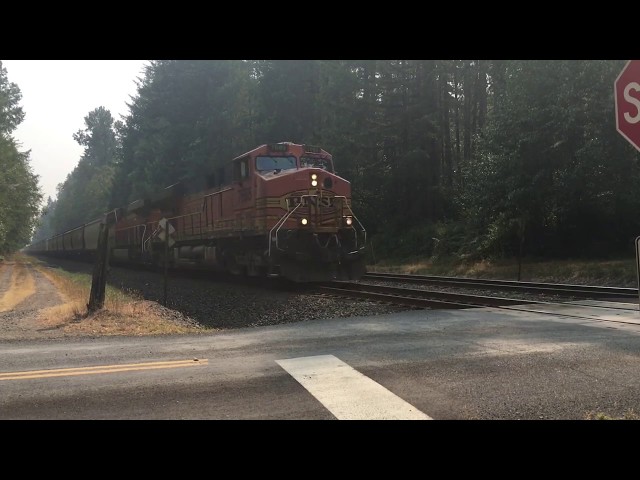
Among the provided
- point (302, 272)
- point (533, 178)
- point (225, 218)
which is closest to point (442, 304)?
point (302, 272)

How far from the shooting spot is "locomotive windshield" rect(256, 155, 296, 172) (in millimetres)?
15156

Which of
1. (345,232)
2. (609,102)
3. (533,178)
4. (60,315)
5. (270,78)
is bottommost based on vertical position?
(60,315)

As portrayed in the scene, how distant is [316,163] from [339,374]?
440 inches

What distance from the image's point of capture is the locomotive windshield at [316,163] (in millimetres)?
15727

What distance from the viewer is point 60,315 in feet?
37.8

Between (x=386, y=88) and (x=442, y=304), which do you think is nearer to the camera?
(x=442, y=304)

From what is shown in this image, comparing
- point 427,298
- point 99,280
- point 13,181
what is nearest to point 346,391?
point 427,298

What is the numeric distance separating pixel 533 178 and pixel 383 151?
1421 centimetres

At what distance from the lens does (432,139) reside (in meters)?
33.4

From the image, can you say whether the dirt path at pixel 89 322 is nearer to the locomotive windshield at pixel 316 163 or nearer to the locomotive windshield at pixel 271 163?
the locomotive windshield at pixel 271 163

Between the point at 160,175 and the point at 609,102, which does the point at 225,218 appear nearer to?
the point at 609,102

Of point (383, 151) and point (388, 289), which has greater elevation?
point (383, 151)

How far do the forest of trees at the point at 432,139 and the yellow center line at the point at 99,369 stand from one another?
46.3 ft

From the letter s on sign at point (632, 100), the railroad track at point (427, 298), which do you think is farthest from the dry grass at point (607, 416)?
the railroad track at point (427, 298)
